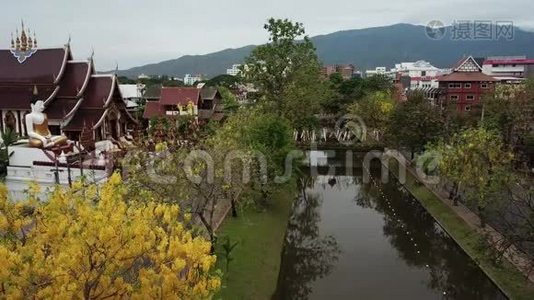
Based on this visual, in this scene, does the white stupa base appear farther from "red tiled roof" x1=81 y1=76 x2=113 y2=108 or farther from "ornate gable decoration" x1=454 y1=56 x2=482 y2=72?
"ornate gable decoration" x1=454 y1=56 x2=482 y2=72

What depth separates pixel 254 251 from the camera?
20953 millimetres

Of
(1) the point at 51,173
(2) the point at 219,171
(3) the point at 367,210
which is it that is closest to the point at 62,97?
(1) the point at 51,173

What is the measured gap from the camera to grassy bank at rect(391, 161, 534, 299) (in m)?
17.9

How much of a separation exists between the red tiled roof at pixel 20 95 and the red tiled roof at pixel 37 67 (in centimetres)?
43

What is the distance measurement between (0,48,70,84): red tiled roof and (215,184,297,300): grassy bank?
17.3 metres

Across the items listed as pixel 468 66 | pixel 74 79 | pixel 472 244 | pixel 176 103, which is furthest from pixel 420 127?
pixel 468 66

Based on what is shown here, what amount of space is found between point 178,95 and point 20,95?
65.9ft

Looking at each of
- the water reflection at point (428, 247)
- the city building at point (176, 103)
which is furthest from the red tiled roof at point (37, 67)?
the water reflection at point (428, 247)

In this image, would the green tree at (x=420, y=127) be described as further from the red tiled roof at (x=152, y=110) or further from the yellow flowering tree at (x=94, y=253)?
the yellow flowering tree at (x=94, y=253)

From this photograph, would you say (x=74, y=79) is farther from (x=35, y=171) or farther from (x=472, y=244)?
(x=472, y=244)

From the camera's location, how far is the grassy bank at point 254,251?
58.4 ft

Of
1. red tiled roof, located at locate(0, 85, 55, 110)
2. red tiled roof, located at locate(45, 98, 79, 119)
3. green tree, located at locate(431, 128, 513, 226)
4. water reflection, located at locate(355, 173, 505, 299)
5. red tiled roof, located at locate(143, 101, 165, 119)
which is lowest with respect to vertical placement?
water reflection, located at locate(355, 173, 505, 299)

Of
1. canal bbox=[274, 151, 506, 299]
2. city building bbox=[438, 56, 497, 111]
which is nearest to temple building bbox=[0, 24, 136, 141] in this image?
canal bbox=[274, 151, 506, 299]

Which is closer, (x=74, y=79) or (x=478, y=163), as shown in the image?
(x=478, y=163)
